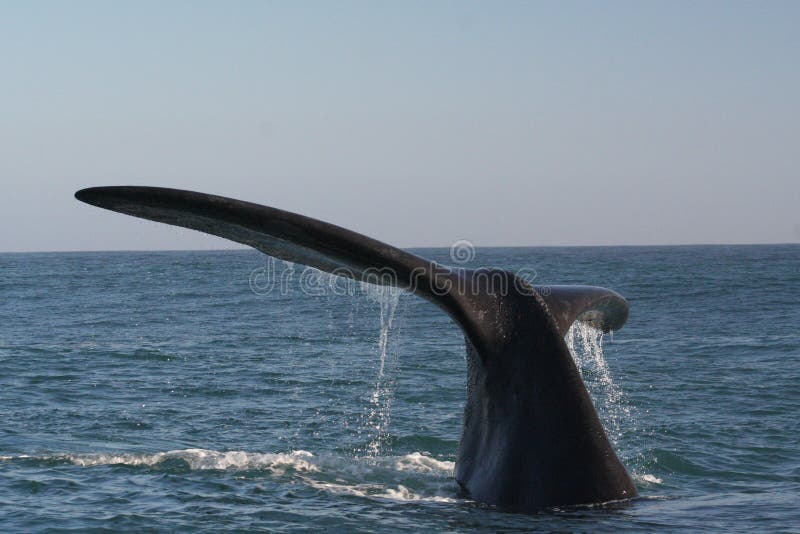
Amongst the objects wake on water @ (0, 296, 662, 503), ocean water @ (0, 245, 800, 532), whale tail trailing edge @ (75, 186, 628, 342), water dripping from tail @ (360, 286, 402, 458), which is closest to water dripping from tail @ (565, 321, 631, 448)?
ocean water @ (0, 245, 800, 532)

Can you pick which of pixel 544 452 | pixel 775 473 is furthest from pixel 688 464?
pixel 544 452

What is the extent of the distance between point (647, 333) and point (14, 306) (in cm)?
2249

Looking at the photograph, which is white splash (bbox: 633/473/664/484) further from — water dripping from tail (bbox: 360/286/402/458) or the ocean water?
water dripping from tail (bbox: 360/286/402/458)

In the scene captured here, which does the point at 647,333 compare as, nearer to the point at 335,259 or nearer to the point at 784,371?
the point at 784,371

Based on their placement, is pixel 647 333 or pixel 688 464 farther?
pixel 647 333

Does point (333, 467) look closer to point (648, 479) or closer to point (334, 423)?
point (648, 479)

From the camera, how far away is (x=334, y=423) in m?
14.1

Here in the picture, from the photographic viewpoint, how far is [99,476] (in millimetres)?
9711

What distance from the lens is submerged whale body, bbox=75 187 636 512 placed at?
628cm

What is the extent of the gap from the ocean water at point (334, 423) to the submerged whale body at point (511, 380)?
187 millimetres

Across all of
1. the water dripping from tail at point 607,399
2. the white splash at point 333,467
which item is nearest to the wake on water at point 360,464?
the white splash at point 333,467

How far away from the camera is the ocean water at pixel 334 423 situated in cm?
781

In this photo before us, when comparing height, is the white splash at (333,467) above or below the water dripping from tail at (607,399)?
below

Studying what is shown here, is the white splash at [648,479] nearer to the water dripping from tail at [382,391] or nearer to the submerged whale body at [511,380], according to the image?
the water dripping from tail at [382,391]
